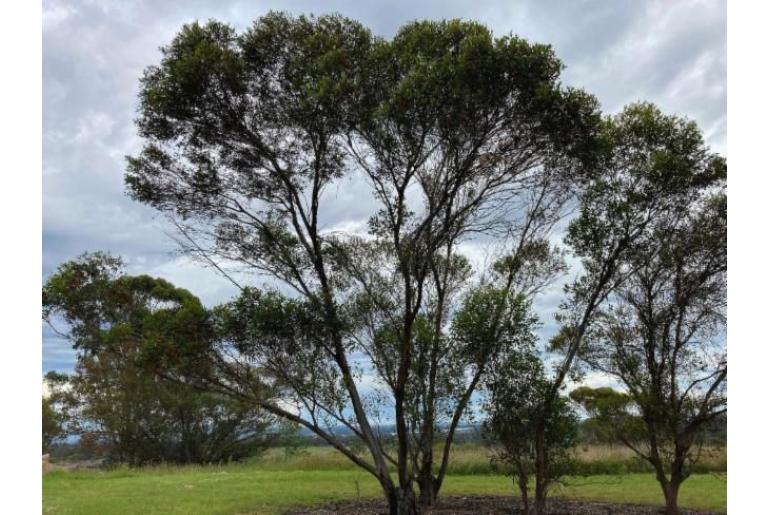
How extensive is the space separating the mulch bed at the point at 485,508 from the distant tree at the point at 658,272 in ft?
3.32

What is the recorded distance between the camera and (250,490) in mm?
12742

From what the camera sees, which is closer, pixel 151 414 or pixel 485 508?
pixel 485 508

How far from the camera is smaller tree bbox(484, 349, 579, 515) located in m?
8.92

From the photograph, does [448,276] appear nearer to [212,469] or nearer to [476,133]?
[476,133]

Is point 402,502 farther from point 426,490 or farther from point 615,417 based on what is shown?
point 615,417

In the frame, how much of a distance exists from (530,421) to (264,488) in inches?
258

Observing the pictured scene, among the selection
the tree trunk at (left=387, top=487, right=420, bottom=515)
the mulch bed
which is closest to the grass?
the mulch bed

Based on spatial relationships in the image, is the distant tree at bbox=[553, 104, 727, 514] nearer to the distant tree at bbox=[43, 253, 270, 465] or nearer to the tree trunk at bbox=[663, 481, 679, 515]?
the tree trunk at bbox=[663, 481, 679, 515]

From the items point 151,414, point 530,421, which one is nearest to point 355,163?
point 530,421

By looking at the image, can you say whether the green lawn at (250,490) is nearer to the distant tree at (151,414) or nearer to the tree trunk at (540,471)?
the tree trunk at (540,471)

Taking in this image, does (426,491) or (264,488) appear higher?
(426,491)

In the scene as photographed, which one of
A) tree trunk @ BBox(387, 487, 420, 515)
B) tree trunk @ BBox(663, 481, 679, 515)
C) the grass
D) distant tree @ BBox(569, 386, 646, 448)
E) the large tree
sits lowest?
the grass
